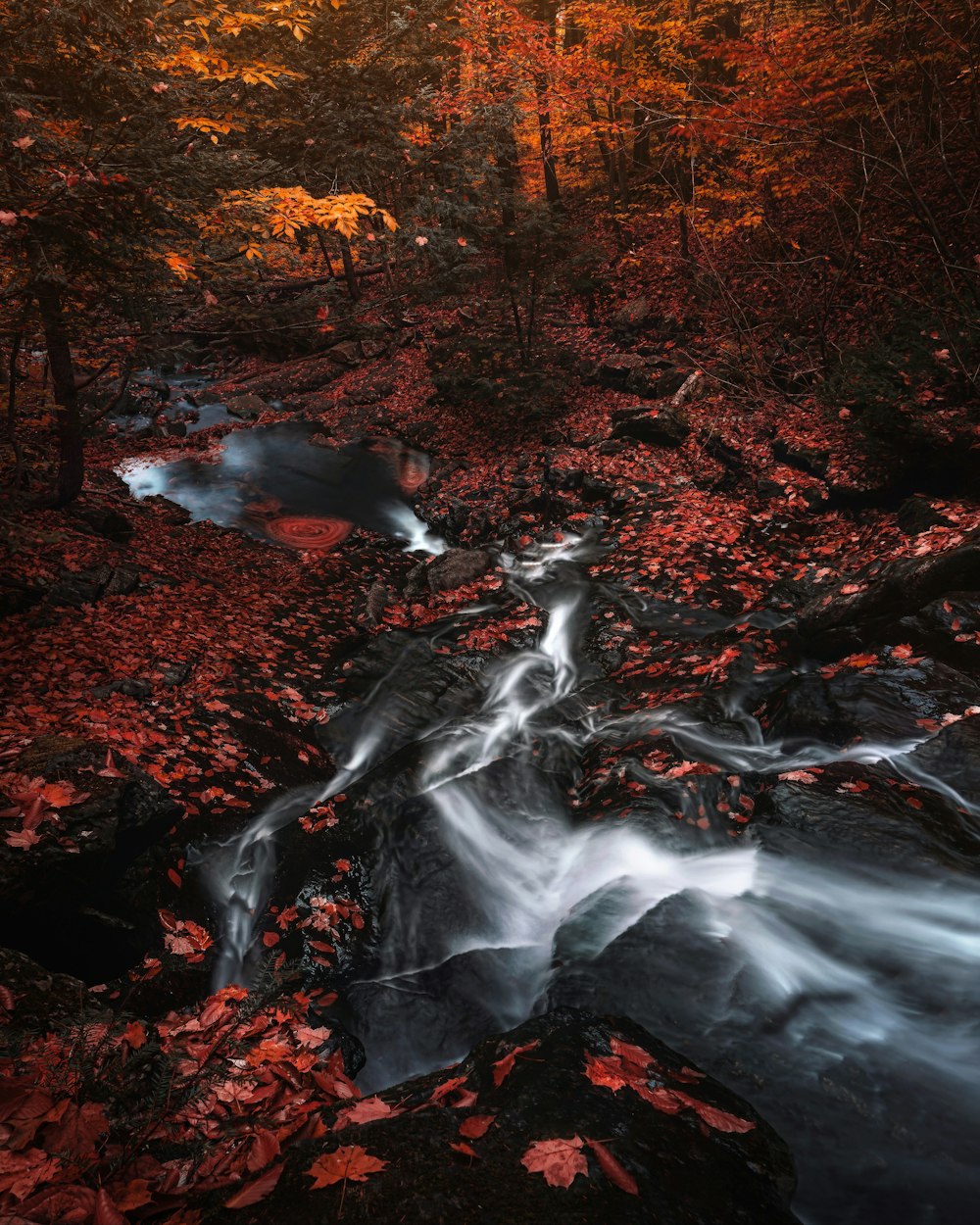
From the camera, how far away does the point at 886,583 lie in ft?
20.3

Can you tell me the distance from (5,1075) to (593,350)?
1447 cm

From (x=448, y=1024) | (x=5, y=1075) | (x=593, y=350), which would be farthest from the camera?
(x=593, y=350)

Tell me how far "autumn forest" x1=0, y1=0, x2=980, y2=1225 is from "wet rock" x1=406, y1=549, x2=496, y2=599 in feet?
0.52

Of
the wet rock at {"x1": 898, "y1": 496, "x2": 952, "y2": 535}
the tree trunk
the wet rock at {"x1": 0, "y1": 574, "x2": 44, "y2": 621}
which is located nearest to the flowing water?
the wet rock at {"x1": 898, "y1": 496, "x2": 952, "y2": 535}

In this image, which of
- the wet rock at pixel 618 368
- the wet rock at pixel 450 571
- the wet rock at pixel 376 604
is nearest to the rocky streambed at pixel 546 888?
the wet rock at pixel 376 604

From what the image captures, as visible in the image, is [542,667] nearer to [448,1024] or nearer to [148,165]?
[448,1024]

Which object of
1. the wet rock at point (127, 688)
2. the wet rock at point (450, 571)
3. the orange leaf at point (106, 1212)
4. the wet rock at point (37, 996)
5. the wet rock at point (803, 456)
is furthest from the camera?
the wet rock at point (450, 571)

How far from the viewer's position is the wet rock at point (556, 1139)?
2.08 metres

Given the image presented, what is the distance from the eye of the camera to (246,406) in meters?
16.2

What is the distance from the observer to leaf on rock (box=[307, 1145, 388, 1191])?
7.08ft

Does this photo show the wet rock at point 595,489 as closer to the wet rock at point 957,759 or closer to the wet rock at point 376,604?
the wet rock at point 376,604

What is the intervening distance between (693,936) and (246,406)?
53.3 ft

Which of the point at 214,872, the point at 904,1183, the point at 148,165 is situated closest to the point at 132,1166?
the point at 214,872

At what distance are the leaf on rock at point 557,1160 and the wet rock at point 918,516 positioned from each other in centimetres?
726
